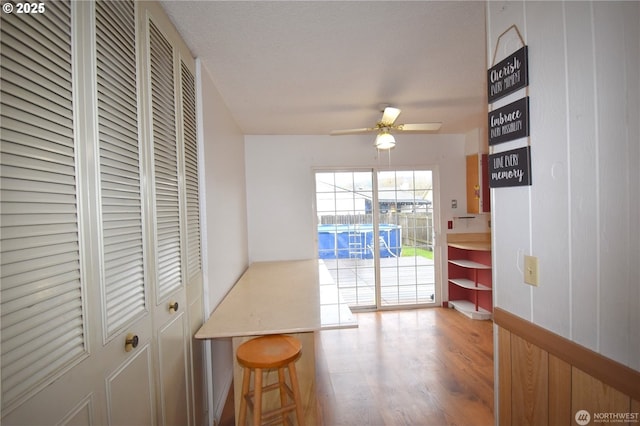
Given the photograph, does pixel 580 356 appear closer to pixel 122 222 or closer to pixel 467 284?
pixel 122 222

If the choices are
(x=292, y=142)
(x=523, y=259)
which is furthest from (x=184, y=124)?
(x=292, y=142)

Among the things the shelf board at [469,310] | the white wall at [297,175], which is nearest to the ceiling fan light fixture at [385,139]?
the white wall at [297,175]

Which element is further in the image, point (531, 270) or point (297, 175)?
point (297, 175)

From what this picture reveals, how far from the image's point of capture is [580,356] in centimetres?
89

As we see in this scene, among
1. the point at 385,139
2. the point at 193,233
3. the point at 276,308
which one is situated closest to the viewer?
the point at 193,233

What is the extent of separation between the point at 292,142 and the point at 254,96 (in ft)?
4.72

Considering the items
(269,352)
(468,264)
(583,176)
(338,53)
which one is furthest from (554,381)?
(468,264)

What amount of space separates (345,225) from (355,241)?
28cm

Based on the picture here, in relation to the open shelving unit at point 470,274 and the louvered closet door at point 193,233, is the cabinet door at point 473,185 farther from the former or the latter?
the louvered closet door at point 193,233

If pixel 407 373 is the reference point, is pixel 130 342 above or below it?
above

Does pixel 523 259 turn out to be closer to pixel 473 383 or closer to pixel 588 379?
pixel 588 379

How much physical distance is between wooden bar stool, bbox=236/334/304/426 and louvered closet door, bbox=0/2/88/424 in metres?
0.91

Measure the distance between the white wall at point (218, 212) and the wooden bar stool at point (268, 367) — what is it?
459mm

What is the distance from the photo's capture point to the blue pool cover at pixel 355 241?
405cm
